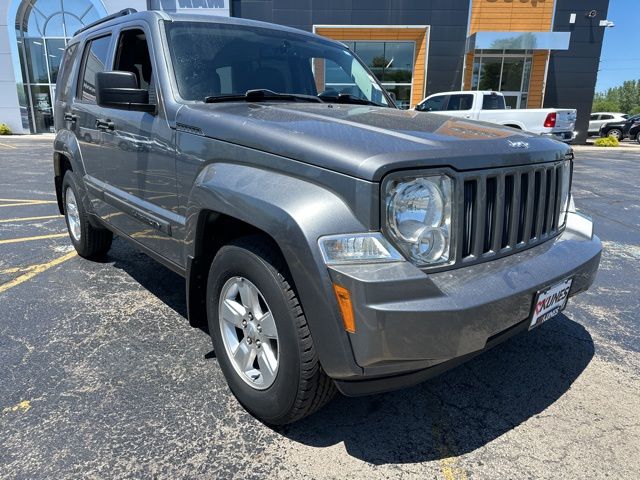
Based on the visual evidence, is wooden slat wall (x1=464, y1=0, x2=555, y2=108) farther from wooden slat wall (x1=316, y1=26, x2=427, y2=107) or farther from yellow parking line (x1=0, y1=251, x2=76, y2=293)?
yellow parking line (x1=0, y1=251, x2=76, y2=293)

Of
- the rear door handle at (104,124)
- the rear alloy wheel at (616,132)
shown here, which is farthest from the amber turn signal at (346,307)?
the rear alloy wheel at (616,132)

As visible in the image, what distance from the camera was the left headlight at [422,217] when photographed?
1826 millimetres

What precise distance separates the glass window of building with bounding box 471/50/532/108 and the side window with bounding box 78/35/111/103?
2053 centimetres

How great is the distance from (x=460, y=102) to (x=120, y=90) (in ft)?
46.4

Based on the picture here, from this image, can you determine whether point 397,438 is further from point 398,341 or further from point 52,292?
point 52,292

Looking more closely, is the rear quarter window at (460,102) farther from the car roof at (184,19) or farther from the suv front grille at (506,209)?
the suv front grille at (506,209)

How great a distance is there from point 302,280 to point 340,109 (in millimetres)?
1368

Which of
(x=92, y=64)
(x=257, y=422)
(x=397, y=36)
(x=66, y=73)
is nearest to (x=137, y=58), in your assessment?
(x=92, y=64)

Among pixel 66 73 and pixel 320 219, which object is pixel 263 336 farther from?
pixel 66 73

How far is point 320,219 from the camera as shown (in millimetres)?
1794

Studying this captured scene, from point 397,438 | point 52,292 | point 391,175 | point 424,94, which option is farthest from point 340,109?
point 424,94

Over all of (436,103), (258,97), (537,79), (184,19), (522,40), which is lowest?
(436,103)

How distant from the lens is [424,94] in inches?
837

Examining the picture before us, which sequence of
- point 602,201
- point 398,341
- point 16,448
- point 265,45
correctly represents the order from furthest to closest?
1. point 602,201
2. point 265,45
3. point 16,448
4. point 398,341
